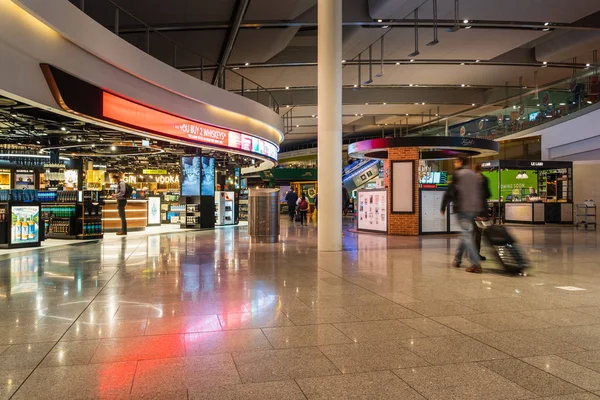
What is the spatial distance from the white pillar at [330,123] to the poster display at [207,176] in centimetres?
847

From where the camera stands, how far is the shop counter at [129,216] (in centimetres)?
1519

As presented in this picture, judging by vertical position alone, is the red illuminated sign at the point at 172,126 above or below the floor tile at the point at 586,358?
above

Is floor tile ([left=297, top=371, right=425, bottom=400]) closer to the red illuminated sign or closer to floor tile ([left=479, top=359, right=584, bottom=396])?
floor tile ([left=479, top=359, right=584, bottom=396])

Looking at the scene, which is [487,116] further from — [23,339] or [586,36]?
[23,339]

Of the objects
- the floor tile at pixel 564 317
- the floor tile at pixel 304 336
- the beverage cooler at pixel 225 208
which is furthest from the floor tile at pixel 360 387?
the beverage cooler at pixel 225 208

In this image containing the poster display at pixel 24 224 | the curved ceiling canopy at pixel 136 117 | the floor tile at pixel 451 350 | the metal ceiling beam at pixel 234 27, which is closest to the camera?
the floor tile at pixel 451 350

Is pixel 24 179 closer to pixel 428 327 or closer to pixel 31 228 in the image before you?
pixel 31 228

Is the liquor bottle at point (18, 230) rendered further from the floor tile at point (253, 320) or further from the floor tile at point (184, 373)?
the floor tile at point (184, 373)

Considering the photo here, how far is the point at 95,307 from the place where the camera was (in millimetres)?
4531

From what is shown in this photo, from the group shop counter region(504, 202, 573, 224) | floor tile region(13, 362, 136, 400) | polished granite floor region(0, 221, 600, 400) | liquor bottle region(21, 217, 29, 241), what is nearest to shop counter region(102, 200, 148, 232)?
liquor bottle region(21, 217, 29, 241)

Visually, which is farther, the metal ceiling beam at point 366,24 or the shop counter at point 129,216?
the shop counter at point 129,216

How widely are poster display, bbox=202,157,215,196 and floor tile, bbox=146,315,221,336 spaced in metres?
13.1

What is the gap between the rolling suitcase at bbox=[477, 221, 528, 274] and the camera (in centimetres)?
630

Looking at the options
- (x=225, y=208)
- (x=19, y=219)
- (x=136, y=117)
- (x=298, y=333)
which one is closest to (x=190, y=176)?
(x=225, y=208)
